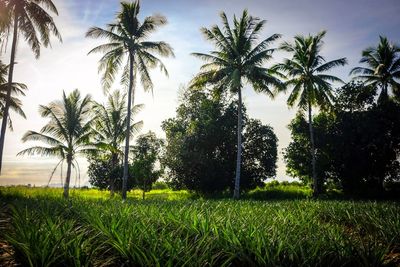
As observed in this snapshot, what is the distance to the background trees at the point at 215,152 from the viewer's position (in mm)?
28578

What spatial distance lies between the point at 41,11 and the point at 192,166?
1696 cm

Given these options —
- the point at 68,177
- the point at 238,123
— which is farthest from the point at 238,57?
the point at 68,177

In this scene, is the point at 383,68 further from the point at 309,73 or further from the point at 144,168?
the point at 144,168

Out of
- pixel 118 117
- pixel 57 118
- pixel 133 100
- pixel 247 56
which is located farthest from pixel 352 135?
pixel 57 118

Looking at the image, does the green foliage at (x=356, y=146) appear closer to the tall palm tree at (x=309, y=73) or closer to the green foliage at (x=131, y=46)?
the tall palm tree at (x=309, y=73)

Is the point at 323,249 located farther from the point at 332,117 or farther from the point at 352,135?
the point at 332,117

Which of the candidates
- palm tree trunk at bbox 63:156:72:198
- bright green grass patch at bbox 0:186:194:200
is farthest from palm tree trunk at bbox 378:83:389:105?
palm tree trunk at bbox 63:156:72:198

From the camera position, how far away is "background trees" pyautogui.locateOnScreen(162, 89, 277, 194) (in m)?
28.6

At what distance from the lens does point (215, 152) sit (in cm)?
3000

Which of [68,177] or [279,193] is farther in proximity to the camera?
[279,193]

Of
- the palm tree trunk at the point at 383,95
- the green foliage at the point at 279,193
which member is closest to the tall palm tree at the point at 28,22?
the green foliage at the point at 279,193

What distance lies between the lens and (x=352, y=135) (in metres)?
26.6

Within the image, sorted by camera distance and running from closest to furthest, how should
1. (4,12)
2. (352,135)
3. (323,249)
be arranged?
1. (323,249)
2. (4,12)
3. (352,135)

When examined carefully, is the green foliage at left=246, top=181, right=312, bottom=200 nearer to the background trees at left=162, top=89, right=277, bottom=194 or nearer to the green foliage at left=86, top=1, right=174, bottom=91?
the background trees at left=162, top=89, right=277, bottom=194
